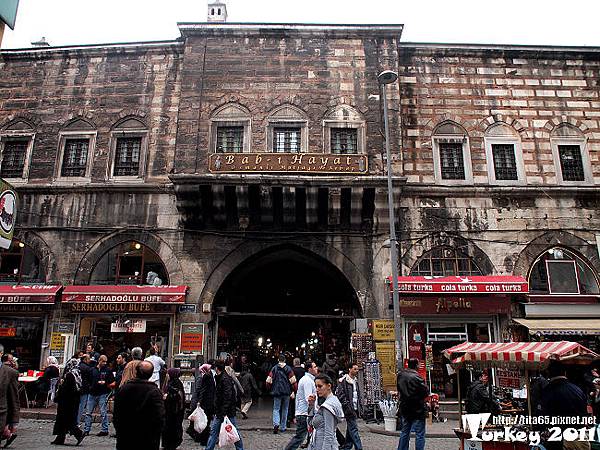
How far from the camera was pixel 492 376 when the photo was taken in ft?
46.5

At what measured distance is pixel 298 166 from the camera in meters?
14.8

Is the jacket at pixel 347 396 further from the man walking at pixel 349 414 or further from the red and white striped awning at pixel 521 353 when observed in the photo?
the red and white striped awning at pixel 521 353

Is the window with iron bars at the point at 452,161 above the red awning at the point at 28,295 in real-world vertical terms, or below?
above

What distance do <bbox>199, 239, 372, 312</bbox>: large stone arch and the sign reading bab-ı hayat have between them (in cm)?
712

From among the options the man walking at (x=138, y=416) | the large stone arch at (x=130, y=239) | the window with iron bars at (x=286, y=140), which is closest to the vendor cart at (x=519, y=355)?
the man walking at (x=138, y=416)

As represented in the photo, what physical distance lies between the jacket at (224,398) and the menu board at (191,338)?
246 inches

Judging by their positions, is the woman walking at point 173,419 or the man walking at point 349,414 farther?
the man walking at point 349,414

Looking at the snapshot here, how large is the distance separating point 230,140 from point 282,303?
342 inches

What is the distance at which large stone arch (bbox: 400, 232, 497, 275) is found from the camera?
14.9 m

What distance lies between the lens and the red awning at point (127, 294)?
14.1m

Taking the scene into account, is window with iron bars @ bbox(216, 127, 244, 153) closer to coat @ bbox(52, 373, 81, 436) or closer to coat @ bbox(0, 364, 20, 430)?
coat @ bbox(52, 373, 81, 436)

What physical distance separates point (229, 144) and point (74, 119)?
17.0 ft

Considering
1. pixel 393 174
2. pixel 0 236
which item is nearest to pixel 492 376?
pixel 393 174

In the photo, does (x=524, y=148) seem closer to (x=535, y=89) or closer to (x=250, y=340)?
(x=535, y=89)
